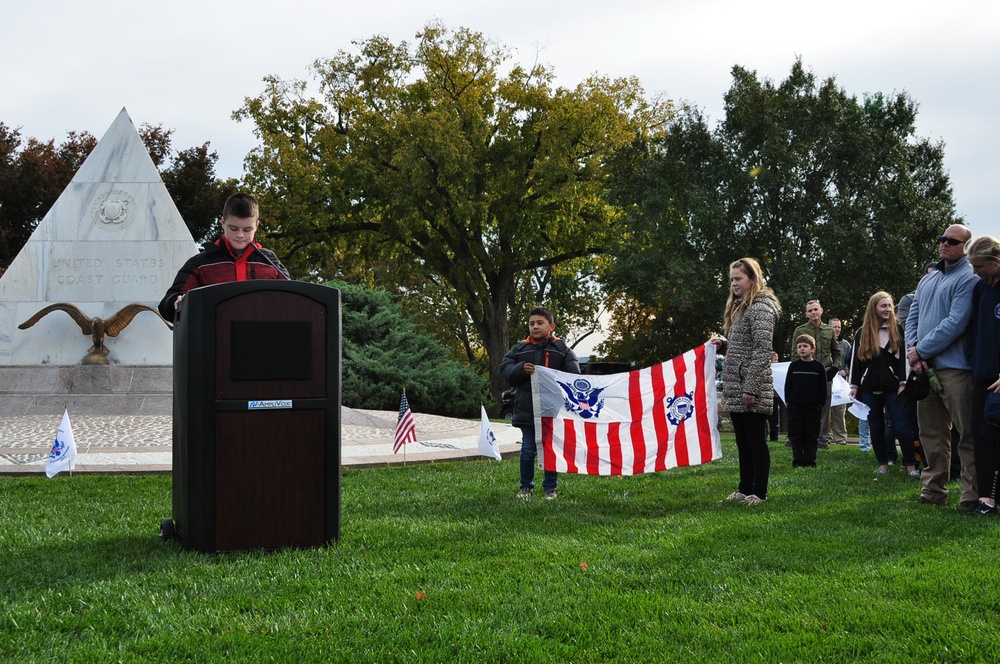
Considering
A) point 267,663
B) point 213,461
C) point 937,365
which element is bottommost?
point 267,663

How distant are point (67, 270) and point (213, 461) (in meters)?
14.0

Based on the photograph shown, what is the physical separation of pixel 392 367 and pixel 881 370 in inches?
493

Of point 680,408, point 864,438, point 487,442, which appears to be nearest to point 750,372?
point 680,408

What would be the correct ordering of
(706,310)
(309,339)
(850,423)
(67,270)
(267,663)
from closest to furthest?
1. (267,663)
2. (309,339)
3. (67,270)
4. (850,423)
5. (706,310)

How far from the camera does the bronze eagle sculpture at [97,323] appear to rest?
16859 mm

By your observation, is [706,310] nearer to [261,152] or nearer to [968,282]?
[261,152]

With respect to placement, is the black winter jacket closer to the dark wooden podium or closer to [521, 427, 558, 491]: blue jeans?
[521, 427, 558, 491]: blue jeans

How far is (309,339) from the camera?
529 cm

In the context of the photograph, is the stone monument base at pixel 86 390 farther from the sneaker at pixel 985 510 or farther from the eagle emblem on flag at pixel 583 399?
the sneaker at pixel 985 510

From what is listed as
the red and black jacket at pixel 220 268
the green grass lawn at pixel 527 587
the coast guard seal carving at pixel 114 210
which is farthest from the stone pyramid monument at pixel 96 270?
the red and black jacket at pixel 220 268

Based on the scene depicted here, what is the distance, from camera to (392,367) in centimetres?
2030

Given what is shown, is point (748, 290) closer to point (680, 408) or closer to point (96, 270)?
point (680, 408)

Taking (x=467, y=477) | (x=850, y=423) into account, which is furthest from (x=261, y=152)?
(x=467, y=477)

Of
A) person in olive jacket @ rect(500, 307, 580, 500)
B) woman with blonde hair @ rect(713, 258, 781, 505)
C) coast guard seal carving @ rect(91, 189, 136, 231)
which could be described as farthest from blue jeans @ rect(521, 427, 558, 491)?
coast guard seal carving @ rect(91, 189, 136, 231)
